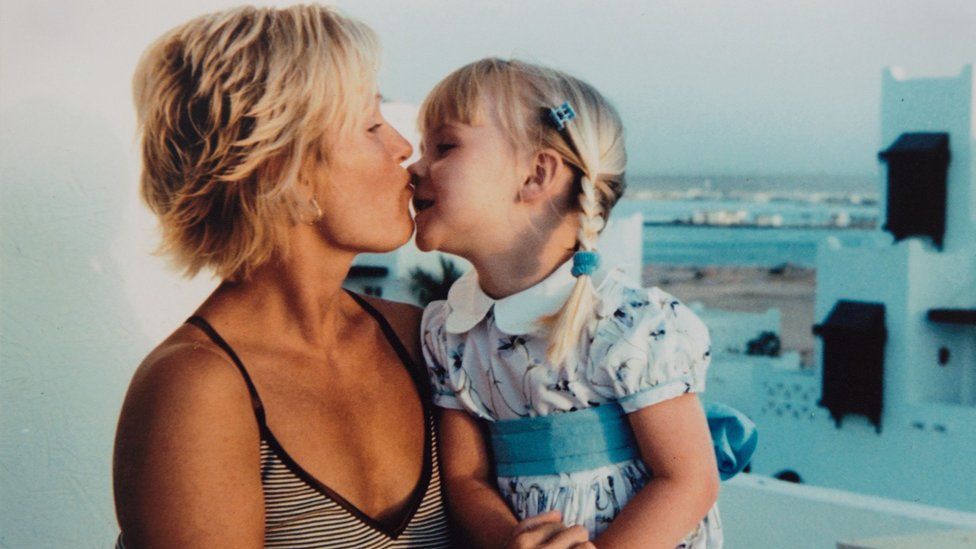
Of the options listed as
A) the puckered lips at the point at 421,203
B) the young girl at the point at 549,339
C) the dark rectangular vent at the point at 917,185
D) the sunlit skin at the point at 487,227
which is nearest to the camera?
the young girl at the point at 549,339

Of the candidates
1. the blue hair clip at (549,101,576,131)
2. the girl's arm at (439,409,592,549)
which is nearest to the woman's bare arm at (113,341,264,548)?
the girl's arm at (439,409,592,549)

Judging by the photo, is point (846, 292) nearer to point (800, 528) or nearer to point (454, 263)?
point (454, 263)

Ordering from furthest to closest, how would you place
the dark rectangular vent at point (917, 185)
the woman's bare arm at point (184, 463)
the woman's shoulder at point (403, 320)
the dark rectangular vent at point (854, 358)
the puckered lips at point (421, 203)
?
the dark rectangular vent at point (854, 358), the dark rectangular vent at point (917, 185), the woman's shoulder at point (403, 320), the puckered lips at point (421, 203), the woman's bare arm at point (184, 463)

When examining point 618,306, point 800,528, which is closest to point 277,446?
point 618,306

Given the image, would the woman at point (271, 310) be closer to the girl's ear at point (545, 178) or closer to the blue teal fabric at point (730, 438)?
the girl's ear at point (545, 178)

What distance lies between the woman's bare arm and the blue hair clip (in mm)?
773

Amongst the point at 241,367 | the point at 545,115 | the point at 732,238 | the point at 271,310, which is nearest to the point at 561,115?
the point at 545,115

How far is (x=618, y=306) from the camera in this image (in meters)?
1.96

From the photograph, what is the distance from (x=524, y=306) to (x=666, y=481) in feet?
1.33

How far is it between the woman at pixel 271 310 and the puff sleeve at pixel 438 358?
7cm

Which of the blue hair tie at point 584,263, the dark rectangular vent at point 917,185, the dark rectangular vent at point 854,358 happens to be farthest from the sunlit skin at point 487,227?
the dark rectangular vent at point 854,358

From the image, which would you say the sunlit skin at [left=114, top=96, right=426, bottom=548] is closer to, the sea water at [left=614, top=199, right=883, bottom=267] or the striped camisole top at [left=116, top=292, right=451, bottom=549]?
the striped camisole top at [left=116, top=292, right=451, bottom=549]

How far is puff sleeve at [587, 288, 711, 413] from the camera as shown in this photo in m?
1.89

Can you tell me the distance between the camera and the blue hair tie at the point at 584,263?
78.3 inches
